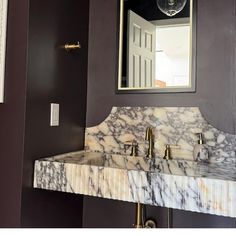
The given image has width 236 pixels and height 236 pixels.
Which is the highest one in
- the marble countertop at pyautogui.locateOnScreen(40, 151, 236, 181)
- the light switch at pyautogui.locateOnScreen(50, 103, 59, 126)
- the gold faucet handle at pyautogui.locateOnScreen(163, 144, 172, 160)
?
the light switch at pyautogui.locateOnScreen(50, 103, 59, 126)

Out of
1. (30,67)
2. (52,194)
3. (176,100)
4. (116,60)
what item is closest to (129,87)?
(116,60)

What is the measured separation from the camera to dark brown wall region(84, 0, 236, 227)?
1407 millimetres

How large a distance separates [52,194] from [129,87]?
2.40 feet

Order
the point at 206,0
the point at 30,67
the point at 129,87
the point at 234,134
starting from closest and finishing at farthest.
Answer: the point at 30,67, the point at 234,134, the point at 206,0, the point at 129,87

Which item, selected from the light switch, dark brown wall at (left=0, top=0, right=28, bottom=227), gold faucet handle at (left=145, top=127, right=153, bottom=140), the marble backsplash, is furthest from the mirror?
dark brown wall at (left=0, top=0, right=28, bottom=227)

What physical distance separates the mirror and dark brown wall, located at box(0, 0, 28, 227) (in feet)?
1.96

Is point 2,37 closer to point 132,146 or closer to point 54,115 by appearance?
point 54,115

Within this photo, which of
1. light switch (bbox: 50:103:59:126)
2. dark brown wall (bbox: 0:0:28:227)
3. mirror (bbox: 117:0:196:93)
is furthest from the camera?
mirror (bbox: 117:0:196:93)

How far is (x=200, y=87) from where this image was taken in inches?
57.7

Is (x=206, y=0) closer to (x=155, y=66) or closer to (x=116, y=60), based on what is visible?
(x=155, y=66)

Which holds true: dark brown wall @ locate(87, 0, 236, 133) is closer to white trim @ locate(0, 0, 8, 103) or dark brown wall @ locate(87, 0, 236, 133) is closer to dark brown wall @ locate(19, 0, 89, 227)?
dark brown wall @ locate(19, 0, 89, 227)

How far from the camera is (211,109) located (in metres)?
1.44

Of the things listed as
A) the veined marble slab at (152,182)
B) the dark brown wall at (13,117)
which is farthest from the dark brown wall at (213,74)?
the dark brown wall at (13,117)

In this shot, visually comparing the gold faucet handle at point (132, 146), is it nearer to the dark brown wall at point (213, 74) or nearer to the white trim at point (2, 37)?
the dark brown wall at point (213, 74)
